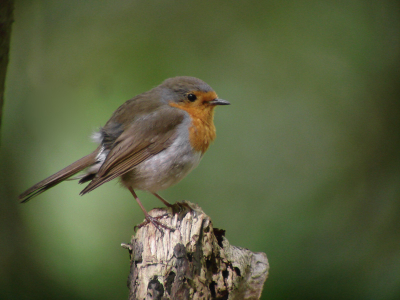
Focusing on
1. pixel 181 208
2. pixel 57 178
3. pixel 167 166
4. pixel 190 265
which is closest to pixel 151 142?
pixel 167 166

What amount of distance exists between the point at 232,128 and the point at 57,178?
6.55 ft

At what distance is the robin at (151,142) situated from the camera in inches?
→ 113

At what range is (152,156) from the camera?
2936 millimetres

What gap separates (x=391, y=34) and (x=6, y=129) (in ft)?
13.0

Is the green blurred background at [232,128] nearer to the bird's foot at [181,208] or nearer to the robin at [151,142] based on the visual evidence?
the robin at [151,142]

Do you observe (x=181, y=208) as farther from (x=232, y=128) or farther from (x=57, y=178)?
(x=232, y=128)

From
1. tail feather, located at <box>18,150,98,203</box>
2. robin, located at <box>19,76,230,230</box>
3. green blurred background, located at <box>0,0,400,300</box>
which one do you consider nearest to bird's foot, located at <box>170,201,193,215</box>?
robin, located at <box>19,76,230,230</box>

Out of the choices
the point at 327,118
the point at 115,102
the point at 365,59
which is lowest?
the point at 327,118

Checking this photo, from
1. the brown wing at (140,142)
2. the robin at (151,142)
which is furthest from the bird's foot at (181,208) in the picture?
the brown wing at (140,142)

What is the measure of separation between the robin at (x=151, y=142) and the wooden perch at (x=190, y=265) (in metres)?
0.53

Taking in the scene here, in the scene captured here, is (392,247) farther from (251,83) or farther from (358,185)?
(251,83)

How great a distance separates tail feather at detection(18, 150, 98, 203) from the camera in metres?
2.72

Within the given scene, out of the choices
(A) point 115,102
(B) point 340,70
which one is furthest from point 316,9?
(A) point 115,102

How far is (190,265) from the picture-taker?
7.19 feet
